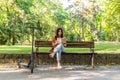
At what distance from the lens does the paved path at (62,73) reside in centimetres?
888

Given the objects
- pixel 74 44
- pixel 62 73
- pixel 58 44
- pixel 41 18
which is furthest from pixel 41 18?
pixel 62 73

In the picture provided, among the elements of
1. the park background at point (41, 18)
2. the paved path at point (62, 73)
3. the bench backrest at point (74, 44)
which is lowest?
the paved path at point (62, 73)

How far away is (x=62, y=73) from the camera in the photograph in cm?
971

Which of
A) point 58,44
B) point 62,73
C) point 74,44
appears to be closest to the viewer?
point 62,73

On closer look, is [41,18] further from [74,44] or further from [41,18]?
[74,44]

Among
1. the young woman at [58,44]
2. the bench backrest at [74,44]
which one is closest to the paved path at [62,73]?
the young woman at [58,44]

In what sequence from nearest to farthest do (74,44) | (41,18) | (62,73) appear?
(62,73)
(74,44)
(41,18)

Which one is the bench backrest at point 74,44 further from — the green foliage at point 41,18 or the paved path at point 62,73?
the green foliage at point 41,18

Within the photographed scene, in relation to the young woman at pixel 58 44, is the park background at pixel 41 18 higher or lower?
higher

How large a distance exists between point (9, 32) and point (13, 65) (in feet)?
86.1

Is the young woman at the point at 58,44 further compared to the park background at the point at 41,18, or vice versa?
the park background at the point at 41,18

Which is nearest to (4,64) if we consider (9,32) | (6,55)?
(6,55)

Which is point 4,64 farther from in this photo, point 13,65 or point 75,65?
point 75,65

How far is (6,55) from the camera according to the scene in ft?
38.7
